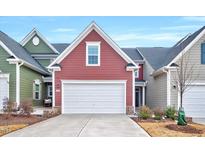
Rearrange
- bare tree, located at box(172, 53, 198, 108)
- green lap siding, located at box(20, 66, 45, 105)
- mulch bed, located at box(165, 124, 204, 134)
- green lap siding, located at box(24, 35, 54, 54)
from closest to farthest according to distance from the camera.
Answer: mulch bed, located at box(165, 124, 204, 134) < bare tree, located at box(172, 53, 198, 108) < green lap siding, located at box(20, 66, 45, 105) < green lap siding, located at box(24, 35, 54, 54)

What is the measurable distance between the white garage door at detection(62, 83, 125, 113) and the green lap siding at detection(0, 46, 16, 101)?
317 centimetres

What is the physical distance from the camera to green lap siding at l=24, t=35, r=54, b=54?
29734mm

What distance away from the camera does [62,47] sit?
32.7m

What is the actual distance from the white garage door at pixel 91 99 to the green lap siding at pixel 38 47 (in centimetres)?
897

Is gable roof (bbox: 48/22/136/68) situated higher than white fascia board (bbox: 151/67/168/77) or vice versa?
gable roof (bbox: 48/22/136/68)

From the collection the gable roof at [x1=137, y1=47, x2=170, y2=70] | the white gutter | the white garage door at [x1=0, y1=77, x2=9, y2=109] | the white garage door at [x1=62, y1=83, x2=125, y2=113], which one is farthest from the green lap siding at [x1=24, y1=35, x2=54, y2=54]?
the white gutter

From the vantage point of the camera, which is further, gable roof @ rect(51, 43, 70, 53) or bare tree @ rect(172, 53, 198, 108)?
gable roof @ rect(51, 43, 70, 53)

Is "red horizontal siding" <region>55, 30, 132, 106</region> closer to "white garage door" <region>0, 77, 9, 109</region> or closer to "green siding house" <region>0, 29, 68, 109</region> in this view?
"green siding house" <region>0, 29, 68, 109</region>

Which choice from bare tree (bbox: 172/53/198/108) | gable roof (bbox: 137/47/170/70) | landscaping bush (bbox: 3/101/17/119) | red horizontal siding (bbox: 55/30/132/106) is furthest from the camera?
gable roof (bbox: 137/47/170/70)

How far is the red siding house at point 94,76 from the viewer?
21.8 metres

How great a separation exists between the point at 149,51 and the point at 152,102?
21.3 feet

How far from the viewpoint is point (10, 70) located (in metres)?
21.6
